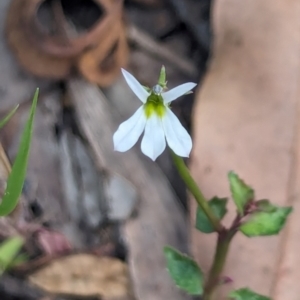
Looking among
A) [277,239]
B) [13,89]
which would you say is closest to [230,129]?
[277,239]

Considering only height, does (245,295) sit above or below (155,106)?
below

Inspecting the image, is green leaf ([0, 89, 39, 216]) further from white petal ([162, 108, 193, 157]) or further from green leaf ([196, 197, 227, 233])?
green leaf ([196, 197, 227, 233])

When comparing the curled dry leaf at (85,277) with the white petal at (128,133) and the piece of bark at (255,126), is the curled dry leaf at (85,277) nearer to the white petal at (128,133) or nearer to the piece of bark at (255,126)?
the piece of bark at (255,126)

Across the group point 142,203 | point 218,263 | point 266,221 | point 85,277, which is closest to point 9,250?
point 85,277

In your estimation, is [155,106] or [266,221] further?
[266,221]

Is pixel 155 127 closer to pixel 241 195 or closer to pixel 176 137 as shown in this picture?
pixel 176 137

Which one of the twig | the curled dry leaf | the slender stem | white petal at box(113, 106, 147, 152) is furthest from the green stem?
the twig
